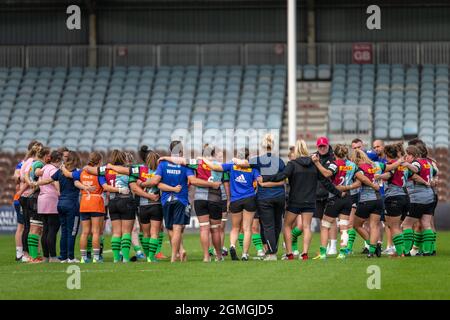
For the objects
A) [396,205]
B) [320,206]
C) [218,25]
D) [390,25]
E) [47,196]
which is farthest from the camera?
[218,25]

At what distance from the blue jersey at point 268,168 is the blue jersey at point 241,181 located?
0.15 meters

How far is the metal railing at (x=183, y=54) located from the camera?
42.9 metres

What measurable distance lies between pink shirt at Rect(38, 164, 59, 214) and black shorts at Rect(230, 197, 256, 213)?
3401 millimetres

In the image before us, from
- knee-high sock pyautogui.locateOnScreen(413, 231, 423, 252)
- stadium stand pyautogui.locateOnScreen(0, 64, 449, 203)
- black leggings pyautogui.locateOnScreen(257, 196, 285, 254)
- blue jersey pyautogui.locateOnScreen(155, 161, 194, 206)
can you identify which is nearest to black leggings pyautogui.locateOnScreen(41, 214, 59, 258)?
blue jersey pyautogui.locateOnScreen(155, 161, 194, 206)

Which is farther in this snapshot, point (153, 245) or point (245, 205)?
point (245, 205)

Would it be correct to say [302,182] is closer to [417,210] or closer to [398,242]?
[398,242]

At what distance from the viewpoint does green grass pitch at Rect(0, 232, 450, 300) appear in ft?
50.3

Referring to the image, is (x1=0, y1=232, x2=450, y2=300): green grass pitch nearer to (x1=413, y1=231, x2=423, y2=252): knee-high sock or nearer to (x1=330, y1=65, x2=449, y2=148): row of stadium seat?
(x1=413, y1=231, x2=423, y2=252): knee-high sock

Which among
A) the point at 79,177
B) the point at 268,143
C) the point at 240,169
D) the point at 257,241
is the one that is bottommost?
the point at 257,241

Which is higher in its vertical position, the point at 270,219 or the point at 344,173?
the point at 344,173

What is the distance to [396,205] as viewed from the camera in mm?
21688

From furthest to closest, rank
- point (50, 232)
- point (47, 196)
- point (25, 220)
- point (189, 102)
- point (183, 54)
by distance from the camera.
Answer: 1. point (183, 54)
2. point (189, 102)
3. point (25, 220)
4. point (47, 196)
5. point (50, 232)

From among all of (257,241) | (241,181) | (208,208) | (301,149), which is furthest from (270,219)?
(301,149)

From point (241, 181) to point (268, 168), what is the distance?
0.63m
